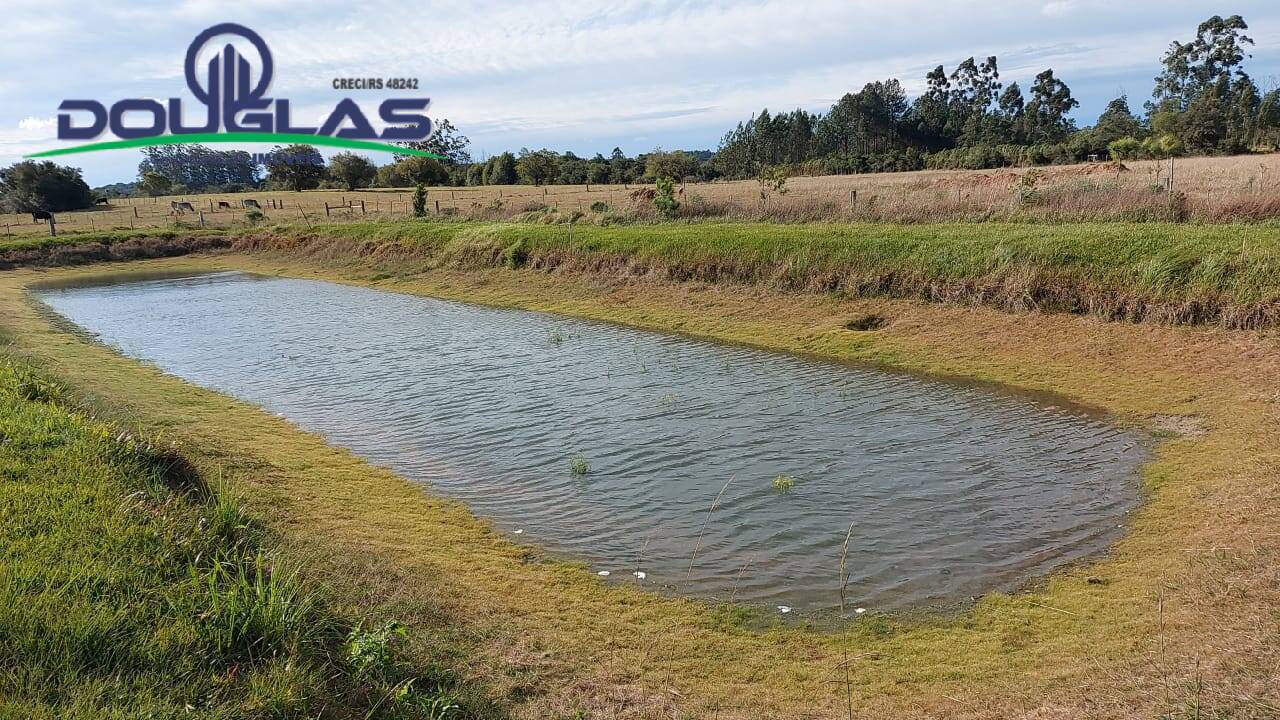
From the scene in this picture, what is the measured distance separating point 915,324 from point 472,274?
16440 mm

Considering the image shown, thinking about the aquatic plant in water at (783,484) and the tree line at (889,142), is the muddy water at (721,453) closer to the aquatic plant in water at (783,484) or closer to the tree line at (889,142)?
the aquatic plant in water at (783,484)

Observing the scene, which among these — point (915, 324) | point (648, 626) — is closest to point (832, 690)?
point (648, 626)

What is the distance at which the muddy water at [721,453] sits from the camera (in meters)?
6.91

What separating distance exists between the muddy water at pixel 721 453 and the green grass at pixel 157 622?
2.69 m

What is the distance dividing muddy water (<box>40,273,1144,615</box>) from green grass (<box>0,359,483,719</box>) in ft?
8.82

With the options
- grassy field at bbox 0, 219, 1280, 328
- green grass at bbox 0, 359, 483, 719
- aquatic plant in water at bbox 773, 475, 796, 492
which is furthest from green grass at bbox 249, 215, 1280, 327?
green grass at bbox 0, 359, 483, 719

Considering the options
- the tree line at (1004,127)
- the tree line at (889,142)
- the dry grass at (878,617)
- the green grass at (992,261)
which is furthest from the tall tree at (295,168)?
the dry grass at (878,617)

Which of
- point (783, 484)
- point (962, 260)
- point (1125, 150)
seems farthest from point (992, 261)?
point (1125, 150)

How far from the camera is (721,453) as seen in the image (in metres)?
9.67

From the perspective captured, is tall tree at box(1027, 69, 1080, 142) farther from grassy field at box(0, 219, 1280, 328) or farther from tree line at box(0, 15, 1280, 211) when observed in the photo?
grassy field at box(0, 219, 1280, 328)

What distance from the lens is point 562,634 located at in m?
5.58

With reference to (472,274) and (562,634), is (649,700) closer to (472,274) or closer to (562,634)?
(562,634)

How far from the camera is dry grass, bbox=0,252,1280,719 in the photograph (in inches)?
184

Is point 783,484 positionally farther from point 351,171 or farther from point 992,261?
point 351,171
